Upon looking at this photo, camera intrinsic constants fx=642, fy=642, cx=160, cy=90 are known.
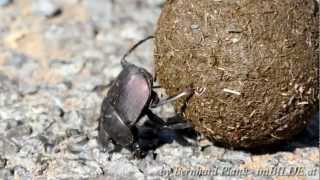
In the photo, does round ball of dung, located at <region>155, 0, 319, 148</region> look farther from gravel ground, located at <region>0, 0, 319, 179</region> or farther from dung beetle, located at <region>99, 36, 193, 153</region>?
gravel ground, located at <region>0, 0, 319, 179</region>

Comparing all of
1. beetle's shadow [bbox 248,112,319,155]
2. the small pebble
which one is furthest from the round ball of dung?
the small pebble

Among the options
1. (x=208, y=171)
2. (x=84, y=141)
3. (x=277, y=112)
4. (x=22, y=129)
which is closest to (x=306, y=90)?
(x=277, y=112)

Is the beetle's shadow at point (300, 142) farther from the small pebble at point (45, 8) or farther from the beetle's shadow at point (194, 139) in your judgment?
the small pebble at point (45, 8)

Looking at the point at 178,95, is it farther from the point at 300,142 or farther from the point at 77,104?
the point at 77,104

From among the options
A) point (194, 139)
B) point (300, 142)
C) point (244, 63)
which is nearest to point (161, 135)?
point (194, 139)

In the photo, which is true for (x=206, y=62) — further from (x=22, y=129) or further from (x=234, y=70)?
(x=22, y=129)
